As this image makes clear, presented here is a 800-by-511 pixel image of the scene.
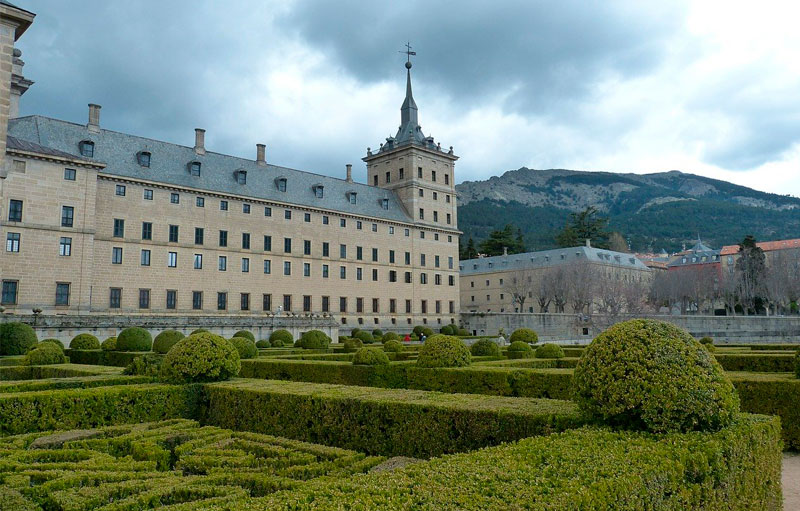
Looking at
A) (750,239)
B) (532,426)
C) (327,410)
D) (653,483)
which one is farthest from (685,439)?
(750,239)

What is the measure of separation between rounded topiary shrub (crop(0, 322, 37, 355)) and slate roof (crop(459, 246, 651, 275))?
61435mm

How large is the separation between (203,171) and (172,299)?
32.2 ft

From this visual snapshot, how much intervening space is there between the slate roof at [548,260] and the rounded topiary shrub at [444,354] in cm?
6339

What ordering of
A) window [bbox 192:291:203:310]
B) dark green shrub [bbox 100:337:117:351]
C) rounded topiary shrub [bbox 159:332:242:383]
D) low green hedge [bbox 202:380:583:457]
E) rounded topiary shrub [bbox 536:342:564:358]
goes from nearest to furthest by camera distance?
low green hedge [bbox 202:380:583:457] → rounded topiary shrub [bbox 159:332:242:383] → rounded topiary shrub [bbox 536:342:564:358] → dark green shrub [bbox 100:337:117:351] → window [bbox 192:291:203:310]

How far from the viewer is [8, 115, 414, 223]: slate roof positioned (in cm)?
3581

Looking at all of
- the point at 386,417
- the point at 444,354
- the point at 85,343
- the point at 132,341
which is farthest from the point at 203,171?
the point at 386,417

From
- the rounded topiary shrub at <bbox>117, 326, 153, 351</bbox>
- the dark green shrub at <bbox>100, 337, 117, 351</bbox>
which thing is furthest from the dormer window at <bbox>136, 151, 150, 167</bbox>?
the rounded topiary shrub at <bbox>117, 326, 153, 351</bbox>

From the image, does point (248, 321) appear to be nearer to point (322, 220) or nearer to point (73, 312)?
point (73, 312)

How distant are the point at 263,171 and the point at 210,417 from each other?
39.0 meters

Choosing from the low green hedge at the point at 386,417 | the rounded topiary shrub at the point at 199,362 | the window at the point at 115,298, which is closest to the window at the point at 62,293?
the window at the point at 115,298

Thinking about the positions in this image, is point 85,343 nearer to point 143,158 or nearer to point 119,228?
point 119,228

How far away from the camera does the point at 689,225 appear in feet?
541

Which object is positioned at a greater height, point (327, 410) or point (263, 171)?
point (263, 171)

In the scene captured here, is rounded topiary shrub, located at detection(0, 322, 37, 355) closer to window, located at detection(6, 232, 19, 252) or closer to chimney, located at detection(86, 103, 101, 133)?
window, located at detection(6, 232, 19, 252)
